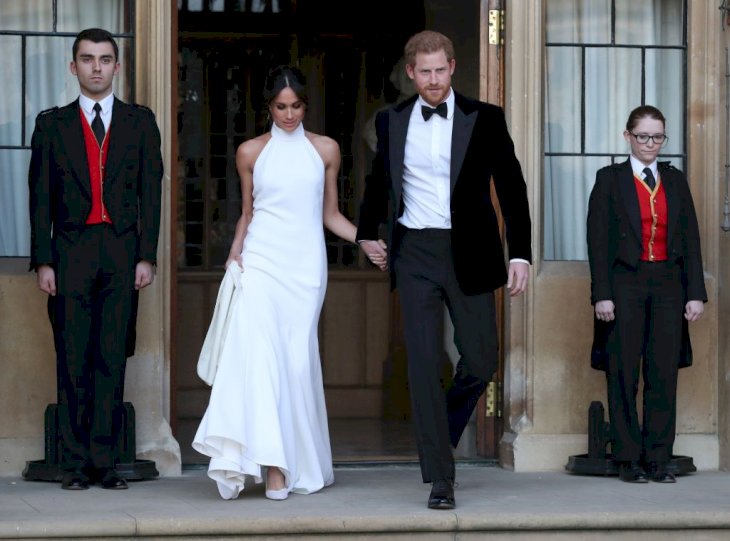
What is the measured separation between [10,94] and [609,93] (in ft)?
10.3

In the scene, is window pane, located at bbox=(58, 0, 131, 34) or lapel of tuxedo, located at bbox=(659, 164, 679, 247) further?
window pane, located at bbox=(58, 0, 131, 34)

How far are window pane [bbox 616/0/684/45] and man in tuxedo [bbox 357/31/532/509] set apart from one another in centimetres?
205

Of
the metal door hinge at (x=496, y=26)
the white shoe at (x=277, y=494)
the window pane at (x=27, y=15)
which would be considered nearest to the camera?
the white shoe at (x=277, y=494)

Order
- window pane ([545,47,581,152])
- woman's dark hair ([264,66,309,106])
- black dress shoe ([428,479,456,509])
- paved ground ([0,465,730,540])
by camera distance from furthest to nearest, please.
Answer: window pane ([545,47,581,152]) < woman's dark hair ([264,66,309,106]) < black dress shoe ([428,479,456,509]) < paved ground ([0,465,730,540])

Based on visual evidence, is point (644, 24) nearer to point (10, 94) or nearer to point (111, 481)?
point (10, 94)

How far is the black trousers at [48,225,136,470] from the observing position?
320 inches

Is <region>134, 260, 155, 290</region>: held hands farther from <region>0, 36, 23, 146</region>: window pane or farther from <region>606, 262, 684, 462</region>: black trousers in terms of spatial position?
Answer: <region>606, 262, 684, 462</region>: black trousers

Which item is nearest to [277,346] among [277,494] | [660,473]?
[277,494]

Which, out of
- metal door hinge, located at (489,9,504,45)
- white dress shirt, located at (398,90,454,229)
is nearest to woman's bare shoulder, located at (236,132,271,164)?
white dress shirt, located at (398,90,454,229)

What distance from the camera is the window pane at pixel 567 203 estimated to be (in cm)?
934

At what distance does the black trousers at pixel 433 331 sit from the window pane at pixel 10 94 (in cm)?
239

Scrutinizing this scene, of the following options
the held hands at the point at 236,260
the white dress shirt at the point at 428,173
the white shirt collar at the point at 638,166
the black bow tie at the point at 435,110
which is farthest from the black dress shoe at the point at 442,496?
the white shirt collar at the point at 638,166

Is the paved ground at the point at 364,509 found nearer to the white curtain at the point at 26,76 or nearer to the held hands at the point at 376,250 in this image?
the held hands at the point at 376,250

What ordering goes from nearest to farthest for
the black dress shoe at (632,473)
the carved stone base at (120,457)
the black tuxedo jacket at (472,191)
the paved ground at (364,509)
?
the paved ground at (364,509), the black tuxedo jacket at (472,191), the carved stone base at (120,457), the black dress shoe at (632,473)
